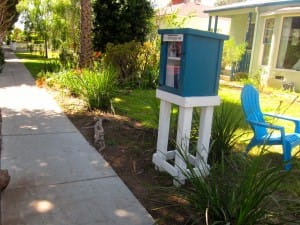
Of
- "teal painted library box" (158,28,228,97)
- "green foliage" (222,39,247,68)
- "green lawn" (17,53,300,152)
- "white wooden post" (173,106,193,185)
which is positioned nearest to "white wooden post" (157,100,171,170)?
"teal painted library box" (158,28,228,97)

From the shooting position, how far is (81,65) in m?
10.6

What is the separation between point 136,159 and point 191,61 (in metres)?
1.77

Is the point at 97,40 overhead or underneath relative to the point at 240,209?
overhead

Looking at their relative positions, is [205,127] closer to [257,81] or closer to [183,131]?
[183,131]

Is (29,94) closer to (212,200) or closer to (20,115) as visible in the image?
(20,115)

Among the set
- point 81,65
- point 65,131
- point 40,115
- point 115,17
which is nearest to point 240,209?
point 65,131

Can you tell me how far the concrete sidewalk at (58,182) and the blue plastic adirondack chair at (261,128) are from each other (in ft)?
6.90

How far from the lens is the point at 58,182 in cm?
371

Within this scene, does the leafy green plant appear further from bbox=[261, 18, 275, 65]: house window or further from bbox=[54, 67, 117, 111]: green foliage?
bbox=[261, 18, 275, 65]: house window

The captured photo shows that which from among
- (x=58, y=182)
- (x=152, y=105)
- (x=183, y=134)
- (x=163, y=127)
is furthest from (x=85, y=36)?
(x=183, y=134)

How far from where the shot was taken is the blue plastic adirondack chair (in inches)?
172

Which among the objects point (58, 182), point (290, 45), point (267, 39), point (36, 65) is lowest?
point (58, 182)

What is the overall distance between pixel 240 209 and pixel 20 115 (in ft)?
18.2

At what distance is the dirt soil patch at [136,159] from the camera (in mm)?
3201
